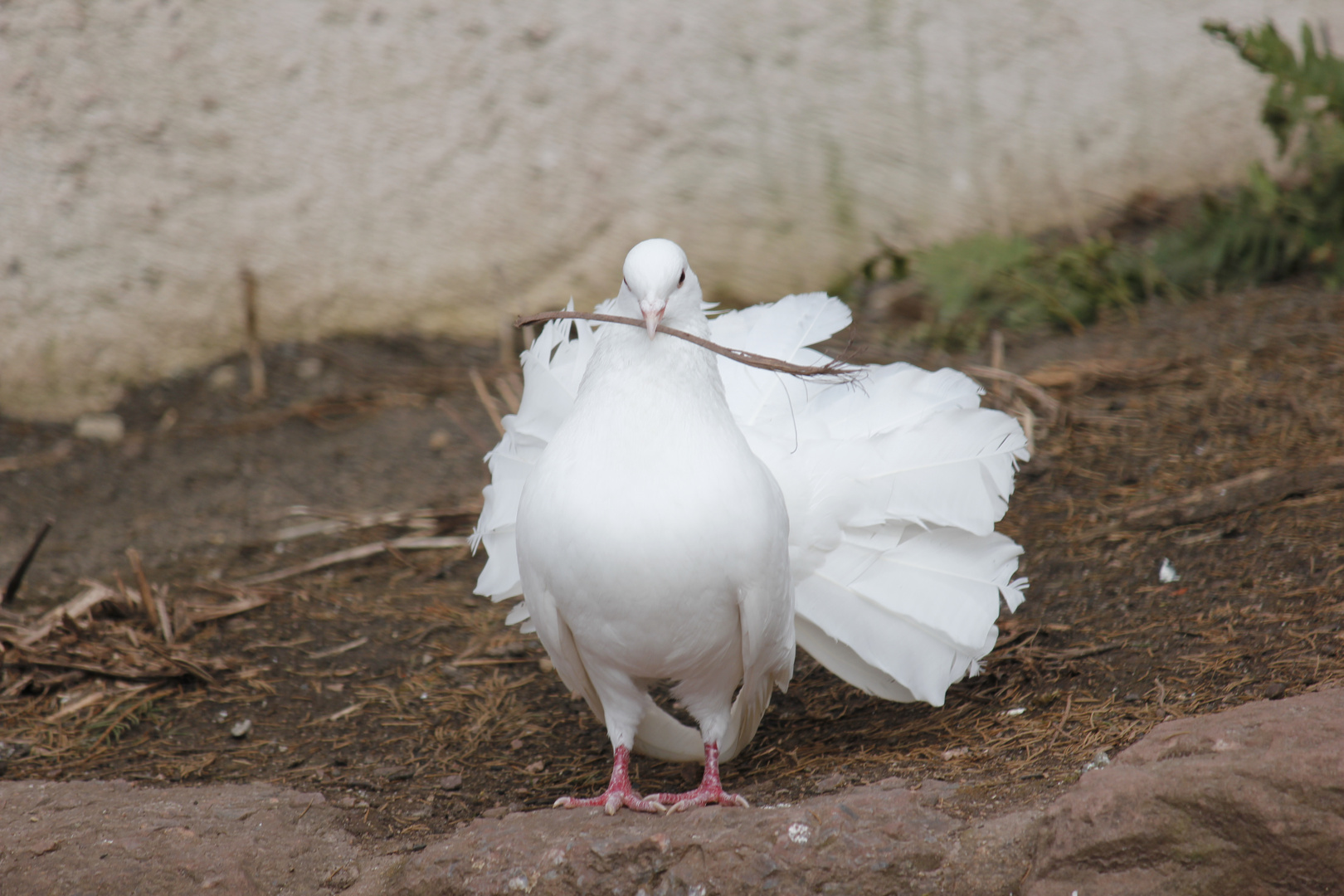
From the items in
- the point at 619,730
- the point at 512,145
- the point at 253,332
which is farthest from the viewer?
the point at 512,145

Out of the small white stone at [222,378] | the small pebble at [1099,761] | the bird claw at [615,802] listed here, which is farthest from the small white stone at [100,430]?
the small pebble at [1099,761]

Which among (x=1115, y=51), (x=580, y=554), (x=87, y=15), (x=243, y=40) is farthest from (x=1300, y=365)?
(x=87, y=15)

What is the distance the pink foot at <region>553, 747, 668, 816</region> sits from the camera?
8.14ft

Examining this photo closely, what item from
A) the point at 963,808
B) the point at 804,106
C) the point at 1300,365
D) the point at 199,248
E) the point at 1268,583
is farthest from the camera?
the point at 804,106

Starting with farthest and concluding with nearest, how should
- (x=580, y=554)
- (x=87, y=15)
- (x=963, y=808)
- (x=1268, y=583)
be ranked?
(x=87, y=15) < (x=1268, y=583) < (x=580, y=554) < (x=963, y=808)

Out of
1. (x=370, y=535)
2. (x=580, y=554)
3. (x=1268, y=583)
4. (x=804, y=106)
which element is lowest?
(x=370, y=535)

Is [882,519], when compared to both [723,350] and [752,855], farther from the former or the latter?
[752,855]

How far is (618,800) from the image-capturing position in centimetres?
250

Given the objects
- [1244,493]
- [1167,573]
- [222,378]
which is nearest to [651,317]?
[1167,573]

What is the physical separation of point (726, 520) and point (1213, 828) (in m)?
1.00

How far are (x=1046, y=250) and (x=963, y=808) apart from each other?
413cm

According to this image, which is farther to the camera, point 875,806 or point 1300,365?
point 1300,365

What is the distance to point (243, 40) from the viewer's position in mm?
5055

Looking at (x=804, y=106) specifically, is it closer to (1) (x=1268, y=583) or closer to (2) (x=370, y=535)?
(2) (x=370, y=535)
